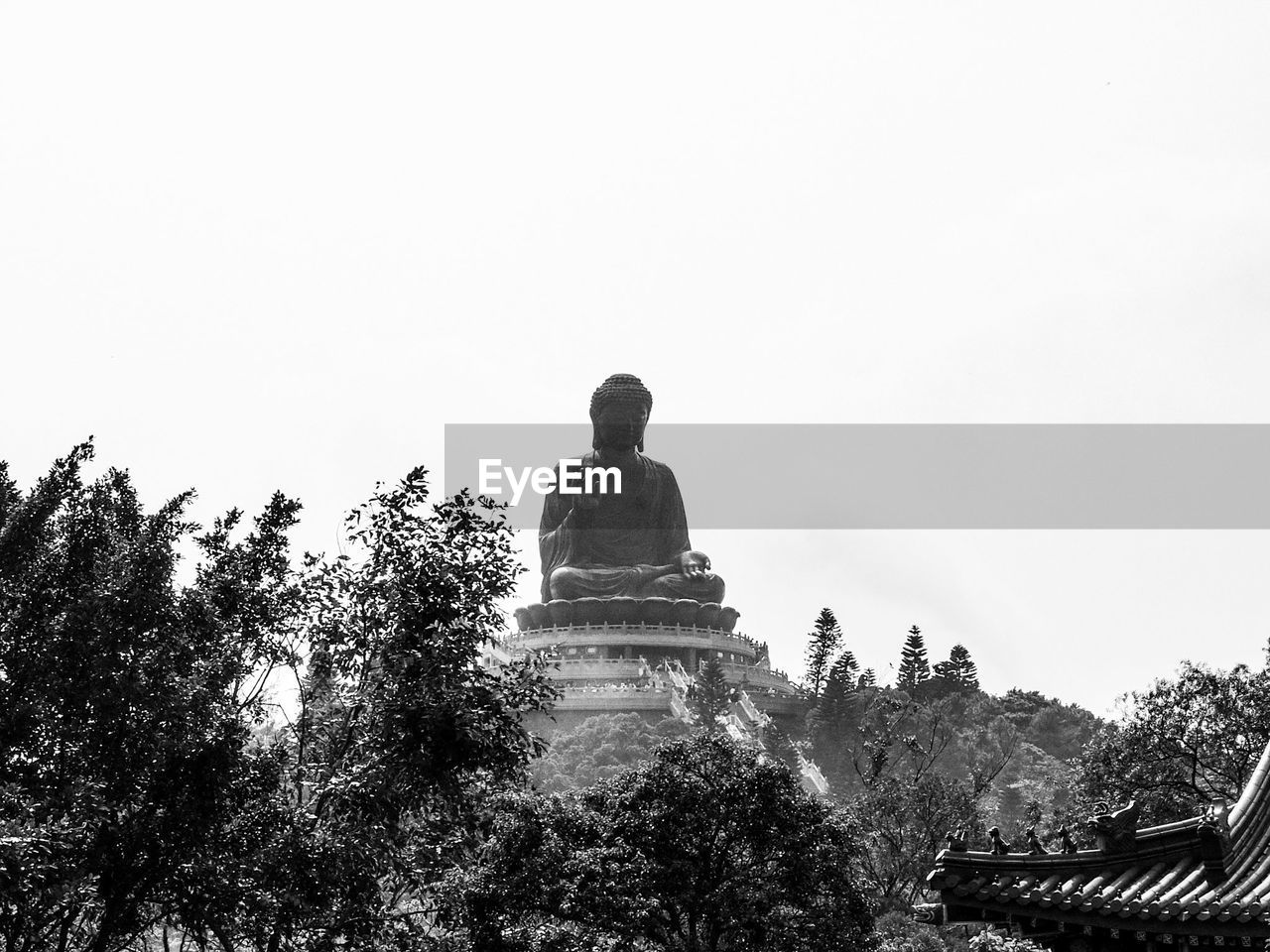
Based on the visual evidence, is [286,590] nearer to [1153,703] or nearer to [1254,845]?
[1254,845]

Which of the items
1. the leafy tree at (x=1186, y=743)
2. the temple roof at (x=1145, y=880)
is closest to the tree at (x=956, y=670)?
the leafy tree at (x=1186, y=743)

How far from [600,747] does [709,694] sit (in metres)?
7.48

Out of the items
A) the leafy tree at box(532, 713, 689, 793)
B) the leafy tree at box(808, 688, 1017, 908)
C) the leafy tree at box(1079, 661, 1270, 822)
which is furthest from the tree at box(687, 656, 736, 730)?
the leafy tree at box(1079, 661, 1270, 822)

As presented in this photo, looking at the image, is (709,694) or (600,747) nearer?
(600,747)

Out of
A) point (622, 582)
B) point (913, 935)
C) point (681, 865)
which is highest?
point (622, 582)

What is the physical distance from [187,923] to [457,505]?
353 centimetres

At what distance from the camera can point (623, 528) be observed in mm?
71375

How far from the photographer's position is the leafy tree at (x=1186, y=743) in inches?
1083

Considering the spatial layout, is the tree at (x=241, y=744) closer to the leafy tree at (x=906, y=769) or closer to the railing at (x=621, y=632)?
the leafy tree at (x=906, y=769)

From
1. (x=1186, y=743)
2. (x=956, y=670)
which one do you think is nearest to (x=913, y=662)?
(x=956, y=670)

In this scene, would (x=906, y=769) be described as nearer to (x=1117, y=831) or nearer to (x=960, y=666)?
(x=960, y=666)

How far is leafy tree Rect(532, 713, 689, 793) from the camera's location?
2061 inches

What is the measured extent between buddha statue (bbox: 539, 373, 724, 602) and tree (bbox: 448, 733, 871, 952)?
47.8 meters

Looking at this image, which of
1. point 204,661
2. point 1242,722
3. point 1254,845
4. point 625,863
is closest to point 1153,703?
point 1242,722
